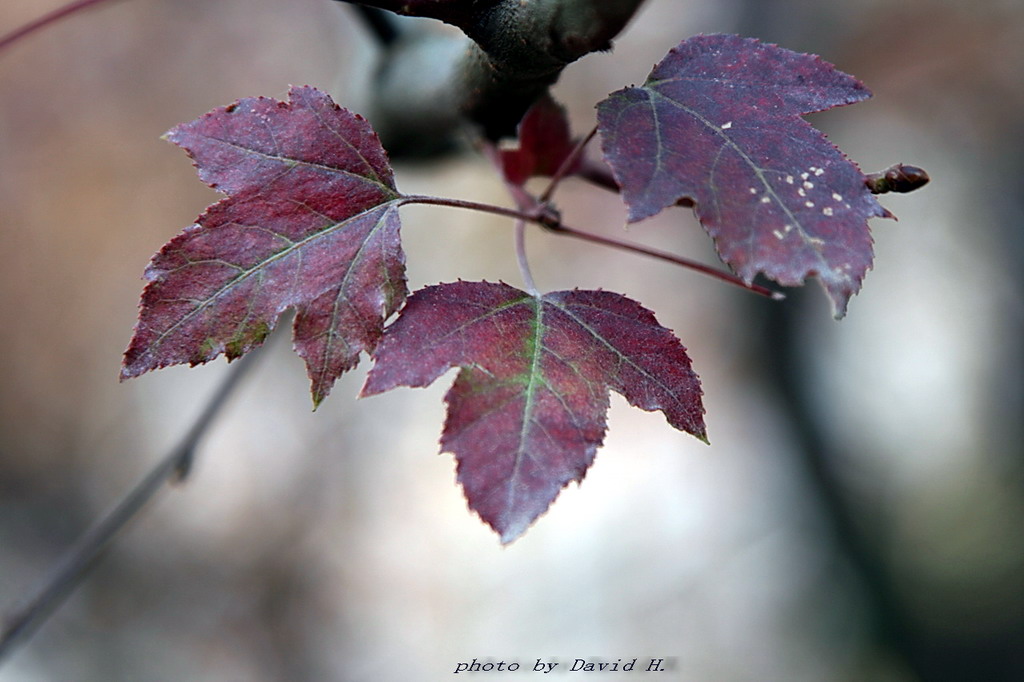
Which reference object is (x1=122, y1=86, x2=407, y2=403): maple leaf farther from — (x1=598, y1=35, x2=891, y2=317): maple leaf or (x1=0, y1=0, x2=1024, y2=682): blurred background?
(x1=0, y1=0, x2=1024, y2=682): blurred background

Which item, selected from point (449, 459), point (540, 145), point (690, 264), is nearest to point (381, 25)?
point (540, 145)

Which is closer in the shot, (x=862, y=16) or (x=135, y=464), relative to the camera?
(x=135, y=464)

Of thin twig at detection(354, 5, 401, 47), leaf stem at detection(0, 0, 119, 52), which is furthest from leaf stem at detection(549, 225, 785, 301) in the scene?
thin twig at detection(354, 5, 401, 47)

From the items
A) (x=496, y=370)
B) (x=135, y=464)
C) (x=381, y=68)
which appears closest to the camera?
(x=496, y=370)

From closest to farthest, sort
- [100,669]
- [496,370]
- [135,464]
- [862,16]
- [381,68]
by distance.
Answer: [496,370], [381,68], [100,669], [135,464], [862,16]

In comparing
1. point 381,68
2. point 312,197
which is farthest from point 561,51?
point 381,68

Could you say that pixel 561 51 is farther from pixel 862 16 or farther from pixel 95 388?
pixel 862 16

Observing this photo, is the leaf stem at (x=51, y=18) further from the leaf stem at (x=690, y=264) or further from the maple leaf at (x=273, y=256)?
the leaf stem at (x=690, y=264)

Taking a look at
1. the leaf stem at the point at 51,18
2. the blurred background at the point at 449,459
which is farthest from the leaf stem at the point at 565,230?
the blurred background at the point at 449,459
